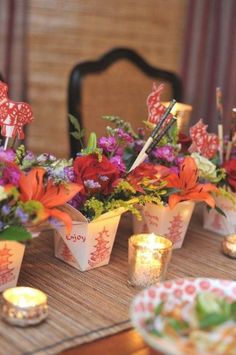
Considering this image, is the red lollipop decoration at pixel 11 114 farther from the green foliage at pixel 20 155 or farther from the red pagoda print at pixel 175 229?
the red pagoda print at pixel 175 229

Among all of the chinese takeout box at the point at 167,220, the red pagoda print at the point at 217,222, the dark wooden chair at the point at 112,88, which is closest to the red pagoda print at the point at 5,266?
the chinese takeout box at the point at 167,220

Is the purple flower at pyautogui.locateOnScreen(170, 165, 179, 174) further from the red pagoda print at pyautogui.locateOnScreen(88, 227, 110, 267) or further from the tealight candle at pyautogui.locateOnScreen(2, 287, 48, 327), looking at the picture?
the tealight candle at pyautogui.locateOnScreen(2, 287, 48, 327)

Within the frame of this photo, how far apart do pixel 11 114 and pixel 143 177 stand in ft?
0.93

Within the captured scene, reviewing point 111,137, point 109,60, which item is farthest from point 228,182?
point 109,60

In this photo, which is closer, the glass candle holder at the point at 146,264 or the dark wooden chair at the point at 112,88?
the glass candle holder at the point at 146,264

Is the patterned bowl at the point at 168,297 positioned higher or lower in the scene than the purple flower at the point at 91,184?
lower

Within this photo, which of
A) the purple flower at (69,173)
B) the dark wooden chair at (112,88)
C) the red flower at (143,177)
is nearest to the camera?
the purple flower at (69,173)

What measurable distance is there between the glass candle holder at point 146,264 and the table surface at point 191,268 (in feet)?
0.27

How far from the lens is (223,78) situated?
9.72ft

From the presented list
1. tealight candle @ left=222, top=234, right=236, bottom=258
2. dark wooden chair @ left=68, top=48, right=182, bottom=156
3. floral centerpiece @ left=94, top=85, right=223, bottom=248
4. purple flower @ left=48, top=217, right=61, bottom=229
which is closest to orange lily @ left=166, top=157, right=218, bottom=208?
floral centerpiece @ left=94, top=85, right=223, bottom=248

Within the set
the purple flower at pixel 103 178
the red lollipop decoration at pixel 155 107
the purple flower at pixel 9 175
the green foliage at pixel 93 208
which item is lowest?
the green foliage at pixel 93 208

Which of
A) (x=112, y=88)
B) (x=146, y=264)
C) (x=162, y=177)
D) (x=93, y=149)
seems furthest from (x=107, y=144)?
(x=112, y=88)

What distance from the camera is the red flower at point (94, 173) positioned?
114 centimetres

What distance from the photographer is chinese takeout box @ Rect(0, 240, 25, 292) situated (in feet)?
3.38
